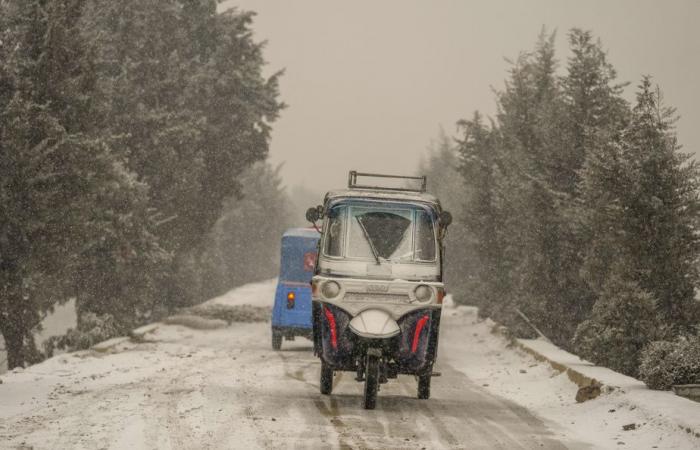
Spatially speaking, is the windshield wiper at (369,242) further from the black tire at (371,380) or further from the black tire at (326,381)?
the black tire at (326,381)

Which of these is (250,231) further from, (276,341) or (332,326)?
(332,326)

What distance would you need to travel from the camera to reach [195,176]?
108 ft

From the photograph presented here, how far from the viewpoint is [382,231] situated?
43.4ft

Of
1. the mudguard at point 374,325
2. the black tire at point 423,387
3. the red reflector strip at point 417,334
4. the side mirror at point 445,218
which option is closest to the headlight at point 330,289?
the mudguard at point 374,325

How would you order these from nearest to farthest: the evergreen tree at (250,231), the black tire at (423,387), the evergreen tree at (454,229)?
the black tire at (423,387) → the evergreen tree at (454,229) → the evergreen tree at (250,231)

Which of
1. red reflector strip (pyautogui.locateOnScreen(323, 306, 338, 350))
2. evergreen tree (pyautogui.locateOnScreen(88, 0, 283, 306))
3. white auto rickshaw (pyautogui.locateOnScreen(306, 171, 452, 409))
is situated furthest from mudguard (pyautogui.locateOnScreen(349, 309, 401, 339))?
evergreen tree (pyautogui.locateOnScreen(88, 0, 283, 306))

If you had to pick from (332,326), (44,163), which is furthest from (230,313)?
(332,326)

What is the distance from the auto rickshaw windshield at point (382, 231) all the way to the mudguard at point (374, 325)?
948 millimetres

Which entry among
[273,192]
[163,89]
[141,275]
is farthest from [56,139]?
[273,192]

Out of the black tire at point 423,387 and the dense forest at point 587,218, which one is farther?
the dense forest at point 587,218

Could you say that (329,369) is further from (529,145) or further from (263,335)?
(529,145)

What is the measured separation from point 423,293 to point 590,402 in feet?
9.56

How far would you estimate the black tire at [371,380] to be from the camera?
39.9 ft

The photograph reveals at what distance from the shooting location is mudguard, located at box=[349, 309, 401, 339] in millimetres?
12344
